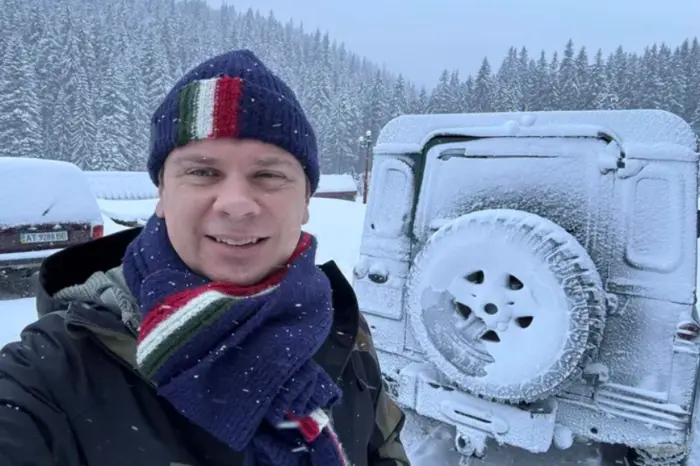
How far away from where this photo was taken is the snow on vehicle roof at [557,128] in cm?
304

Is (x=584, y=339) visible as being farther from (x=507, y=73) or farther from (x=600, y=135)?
(x=507, y=73)

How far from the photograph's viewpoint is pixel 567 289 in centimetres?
286

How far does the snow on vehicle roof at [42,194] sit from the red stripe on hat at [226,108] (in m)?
6.49

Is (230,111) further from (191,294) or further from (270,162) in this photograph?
(191,294)

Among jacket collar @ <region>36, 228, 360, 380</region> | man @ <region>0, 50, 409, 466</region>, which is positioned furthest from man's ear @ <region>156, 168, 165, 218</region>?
jacket collar @ <region>36, 228, 360, 380</region>

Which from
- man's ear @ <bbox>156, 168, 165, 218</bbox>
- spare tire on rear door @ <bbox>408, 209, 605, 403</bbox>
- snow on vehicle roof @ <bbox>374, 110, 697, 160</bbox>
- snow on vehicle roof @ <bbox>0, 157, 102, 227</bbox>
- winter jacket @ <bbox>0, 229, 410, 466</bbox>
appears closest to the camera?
winter jacket @ <bbox>0, 229, 410, 466</bbox>

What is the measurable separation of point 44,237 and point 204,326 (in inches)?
264

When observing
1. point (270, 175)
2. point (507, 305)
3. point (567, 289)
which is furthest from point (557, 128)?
point (270, 175)

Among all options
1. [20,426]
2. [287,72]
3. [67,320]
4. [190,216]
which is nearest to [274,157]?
[190,216]

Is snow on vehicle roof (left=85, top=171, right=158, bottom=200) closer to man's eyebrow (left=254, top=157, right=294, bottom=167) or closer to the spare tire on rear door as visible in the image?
the spare tire on rear door

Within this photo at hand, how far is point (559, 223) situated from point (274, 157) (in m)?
2.55

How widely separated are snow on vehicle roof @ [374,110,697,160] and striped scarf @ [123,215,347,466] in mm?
2622

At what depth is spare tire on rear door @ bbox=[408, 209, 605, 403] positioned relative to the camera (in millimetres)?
2881

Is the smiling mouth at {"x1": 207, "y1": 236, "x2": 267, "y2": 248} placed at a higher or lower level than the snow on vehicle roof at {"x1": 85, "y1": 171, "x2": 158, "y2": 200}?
higher
